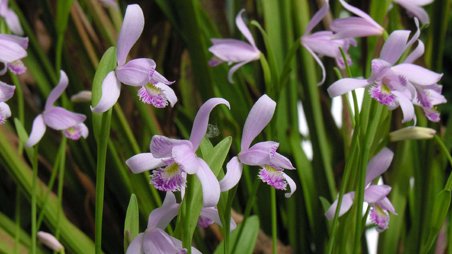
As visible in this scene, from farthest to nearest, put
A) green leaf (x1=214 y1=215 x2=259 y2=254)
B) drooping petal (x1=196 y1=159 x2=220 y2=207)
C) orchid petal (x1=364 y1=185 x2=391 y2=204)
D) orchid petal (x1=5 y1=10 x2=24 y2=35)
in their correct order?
orchid petal (x1=5 y1=10 x2=24 y2=35)
green leaf (x1=214 y1=215 x2=259 y2=254)
orchid petal (x1=364 y1=185 x2=391 y2=204)
drooping petal (x1=196 y1=159 x2=220 y2=207)

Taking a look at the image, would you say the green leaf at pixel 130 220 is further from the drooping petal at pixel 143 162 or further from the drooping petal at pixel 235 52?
the drooping petal at pixel 235 52

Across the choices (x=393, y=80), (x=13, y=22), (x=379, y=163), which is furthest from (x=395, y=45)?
(x=13, y=22)

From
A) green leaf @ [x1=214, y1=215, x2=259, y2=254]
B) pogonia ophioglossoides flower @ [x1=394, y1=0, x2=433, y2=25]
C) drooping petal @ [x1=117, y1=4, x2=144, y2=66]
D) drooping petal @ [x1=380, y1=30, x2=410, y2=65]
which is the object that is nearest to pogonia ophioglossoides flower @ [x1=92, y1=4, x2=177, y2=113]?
drooping petal @ [x1=117, y1=4, x2=144, y2=66]

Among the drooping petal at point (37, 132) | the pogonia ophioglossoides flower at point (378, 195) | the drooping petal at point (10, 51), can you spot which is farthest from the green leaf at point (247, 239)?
the drooping petal at point (10, 51)

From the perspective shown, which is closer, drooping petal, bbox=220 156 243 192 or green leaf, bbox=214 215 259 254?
drooping petal, bbox=220 156 243 192

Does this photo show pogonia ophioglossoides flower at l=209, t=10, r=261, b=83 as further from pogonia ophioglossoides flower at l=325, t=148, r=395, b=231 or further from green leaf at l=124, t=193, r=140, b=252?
green leaf at l=124, t=193, r=140, b=252

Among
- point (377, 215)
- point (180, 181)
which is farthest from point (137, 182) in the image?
point (180, 181)
